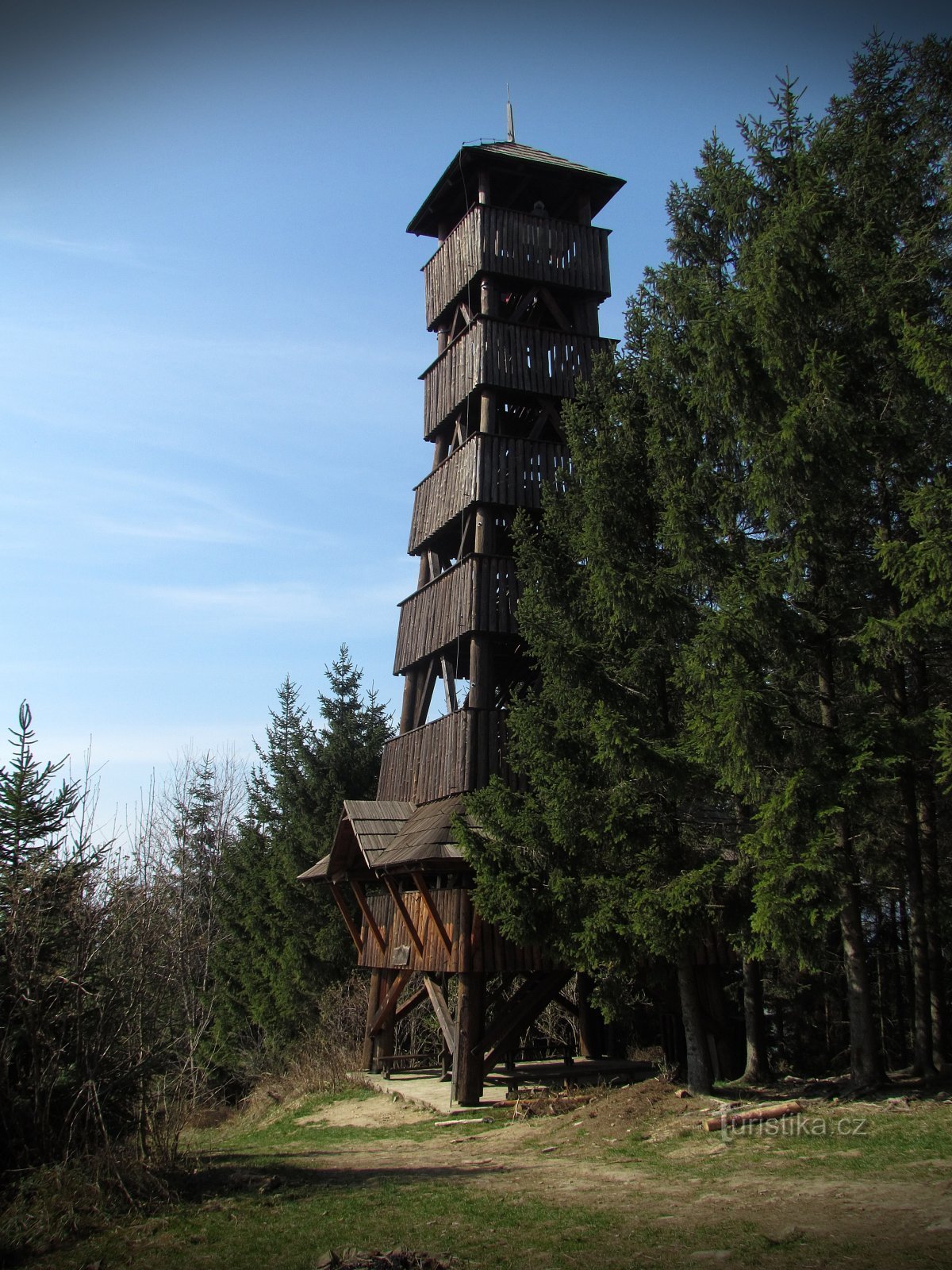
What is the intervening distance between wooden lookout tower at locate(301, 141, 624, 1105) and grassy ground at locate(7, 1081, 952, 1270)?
3815 millimetres

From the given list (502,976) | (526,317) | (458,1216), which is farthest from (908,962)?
(526,317)

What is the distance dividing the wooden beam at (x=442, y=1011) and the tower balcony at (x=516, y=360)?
11.4 metres

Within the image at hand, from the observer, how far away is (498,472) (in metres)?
18.9

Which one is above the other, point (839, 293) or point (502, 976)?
point (839, 293)

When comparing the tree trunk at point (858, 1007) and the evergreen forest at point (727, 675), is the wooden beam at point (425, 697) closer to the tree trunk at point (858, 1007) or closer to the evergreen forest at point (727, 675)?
the evergreen forest at point (727, 675)

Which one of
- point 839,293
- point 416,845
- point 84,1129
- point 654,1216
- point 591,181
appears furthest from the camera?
point 591,181

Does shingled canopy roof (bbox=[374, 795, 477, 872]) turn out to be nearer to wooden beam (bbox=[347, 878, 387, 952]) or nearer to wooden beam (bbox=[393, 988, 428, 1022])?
wooden beam (bbox=[347, 878, 387, 952])

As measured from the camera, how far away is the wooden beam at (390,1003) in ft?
60.7

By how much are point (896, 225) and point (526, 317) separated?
10517 millimetres

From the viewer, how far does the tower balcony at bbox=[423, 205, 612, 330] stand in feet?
67.8

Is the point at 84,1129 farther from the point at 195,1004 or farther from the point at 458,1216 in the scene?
the point at 195,1004

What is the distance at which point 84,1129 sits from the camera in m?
8.59

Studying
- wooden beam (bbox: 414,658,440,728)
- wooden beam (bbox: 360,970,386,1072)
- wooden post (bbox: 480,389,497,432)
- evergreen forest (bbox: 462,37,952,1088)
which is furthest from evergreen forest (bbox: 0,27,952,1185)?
wooden beam (bbox: 360,970,386,1072)

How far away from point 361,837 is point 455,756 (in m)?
2.21
